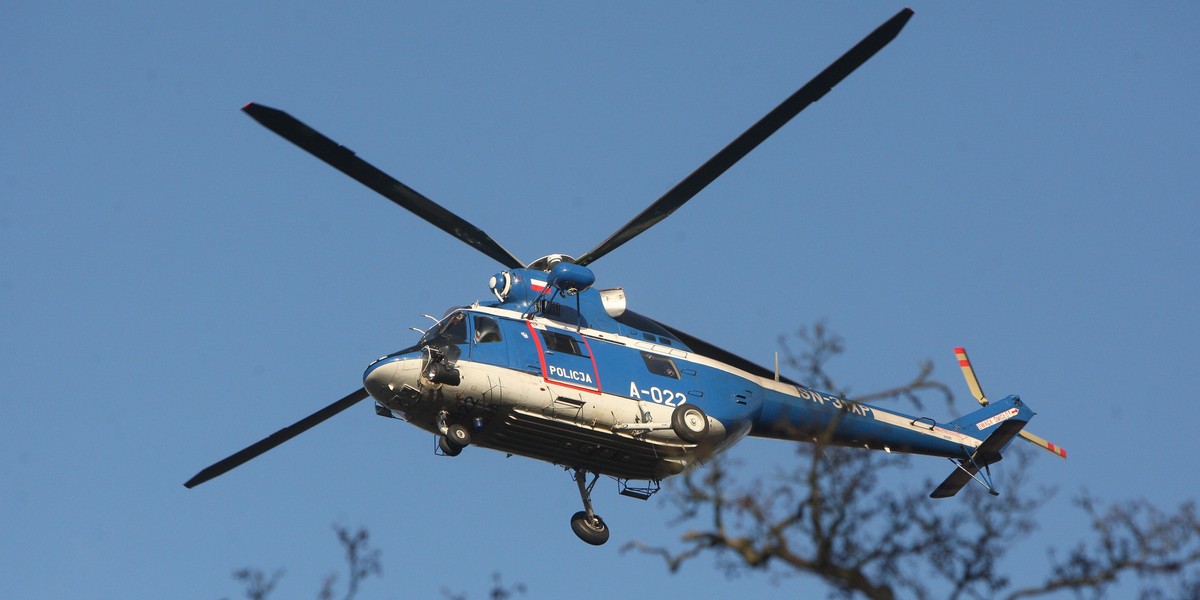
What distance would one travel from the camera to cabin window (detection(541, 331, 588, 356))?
83.2 feet

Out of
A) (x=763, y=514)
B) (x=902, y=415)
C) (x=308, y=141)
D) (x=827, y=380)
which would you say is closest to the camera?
(x=763, y=514)

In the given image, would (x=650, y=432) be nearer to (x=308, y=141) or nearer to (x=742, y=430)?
(x=742, y=430)

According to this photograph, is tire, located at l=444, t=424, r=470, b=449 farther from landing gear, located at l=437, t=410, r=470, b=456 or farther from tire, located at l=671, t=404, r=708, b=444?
tire, located at l=671, t=404, r=708, b=444

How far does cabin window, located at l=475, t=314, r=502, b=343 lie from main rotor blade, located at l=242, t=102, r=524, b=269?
1699mm

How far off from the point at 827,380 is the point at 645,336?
12791mm

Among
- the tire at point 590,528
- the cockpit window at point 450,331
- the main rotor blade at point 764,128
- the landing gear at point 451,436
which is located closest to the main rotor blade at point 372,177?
the cockpit window at point 450,331

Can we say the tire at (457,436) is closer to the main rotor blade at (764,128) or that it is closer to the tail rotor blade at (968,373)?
the main rotor blade at (764,128)

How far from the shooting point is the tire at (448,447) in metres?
24.1

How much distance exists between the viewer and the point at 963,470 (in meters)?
31.0

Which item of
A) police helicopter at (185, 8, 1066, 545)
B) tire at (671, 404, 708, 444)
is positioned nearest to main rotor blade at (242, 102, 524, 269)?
police helicopter at (185, 8, 1066, 545)

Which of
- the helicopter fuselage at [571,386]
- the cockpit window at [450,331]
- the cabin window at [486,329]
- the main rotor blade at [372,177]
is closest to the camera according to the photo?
the main rotor blade at [372,177]

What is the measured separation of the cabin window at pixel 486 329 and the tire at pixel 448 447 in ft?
6.09

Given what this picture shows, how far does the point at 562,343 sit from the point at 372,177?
15.4ft

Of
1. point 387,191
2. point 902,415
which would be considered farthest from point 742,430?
point 387,191
